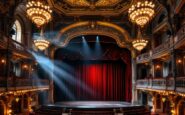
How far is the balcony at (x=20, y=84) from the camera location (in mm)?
13514

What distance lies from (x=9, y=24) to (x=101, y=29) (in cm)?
942

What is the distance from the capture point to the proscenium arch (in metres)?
22.2

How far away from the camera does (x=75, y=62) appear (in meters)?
26.4

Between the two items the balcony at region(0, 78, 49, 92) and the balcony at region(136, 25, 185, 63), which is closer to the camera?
the balcony at region(136, 25, 185, 63)

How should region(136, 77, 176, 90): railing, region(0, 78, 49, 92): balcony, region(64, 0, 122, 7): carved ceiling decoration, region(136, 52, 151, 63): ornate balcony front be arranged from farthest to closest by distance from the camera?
region(136, 52, 151, 63): ornate balcony front → region(64, 0, 122, 7): carved ceiling decoration → region(136, 77, 176, 90): railing → region(0, 78, 49, 92): balcony

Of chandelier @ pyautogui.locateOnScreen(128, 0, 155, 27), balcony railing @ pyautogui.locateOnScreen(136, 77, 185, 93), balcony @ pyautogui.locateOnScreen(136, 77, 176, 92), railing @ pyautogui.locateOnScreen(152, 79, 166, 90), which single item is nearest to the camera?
chandelier @ pyautogui.locateOnScreen(128, 0, 155, 27)

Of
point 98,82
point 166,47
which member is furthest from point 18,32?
point 166,47

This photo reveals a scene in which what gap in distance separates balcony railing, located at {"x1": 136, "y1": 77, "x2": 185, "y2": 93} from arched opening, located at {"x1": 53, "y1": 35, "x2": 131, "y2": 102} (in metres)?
5.07

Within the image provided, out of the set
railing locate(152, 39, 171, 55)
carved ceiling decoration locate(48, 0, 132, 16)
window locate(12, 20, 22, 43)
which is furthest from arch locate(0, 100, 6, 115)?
railing locate(152, 39, 171, 55)

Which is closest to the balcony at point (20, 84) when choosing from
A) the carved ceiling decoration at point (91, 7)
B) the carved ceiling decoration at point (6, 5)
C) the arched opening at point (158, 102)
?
the carved ceiling decoration at point (6, 5)

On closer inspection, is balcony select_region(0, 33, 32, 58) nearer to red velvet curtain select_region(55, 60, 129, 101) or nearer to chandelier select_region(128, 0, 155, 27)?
chandelier select_region(128, 0, 155, 27)

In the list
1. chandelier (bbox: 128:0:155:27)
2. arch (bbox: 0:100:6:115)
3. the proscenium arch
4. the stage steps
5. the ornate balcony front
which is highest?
the proscenium arch

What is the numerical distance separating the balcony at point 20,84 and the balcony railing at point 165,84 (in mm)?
8109

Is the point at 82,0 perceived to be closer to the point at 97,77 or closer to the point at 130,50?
the point at 130,50
